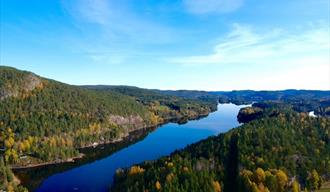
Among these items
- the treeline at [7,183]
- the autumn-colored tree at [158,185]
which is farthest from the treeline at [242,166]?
the treeline at [7,183]

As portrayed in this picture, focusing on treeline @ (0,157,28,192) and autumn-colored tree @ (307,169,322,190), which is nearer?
treeline @ (0,157,28,192)

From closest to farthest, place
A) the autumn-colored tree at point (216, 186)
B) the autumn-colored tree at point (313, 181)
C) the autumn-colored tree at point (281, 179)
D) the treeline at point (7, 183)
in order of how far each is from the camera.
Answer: the autumn-colored tree at point (216, 186) < the autumn-colored tree at point (281, 179) < the treeline at point (7, 183) < the autumn-colored tree at point (313, 181)

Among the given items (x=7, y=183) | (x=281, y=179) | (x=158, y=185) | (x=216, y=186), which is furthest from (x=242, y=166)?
(x=7, y=183)

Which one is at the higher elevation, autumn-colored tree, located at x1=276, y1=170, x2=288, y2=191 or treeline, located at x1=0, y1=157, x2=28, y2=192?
autumn-colored tree, located at x1=276, y1=170, x2=288, y2=191

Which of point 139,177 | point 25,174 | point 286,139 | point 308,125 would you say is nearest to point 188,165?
point 139,177

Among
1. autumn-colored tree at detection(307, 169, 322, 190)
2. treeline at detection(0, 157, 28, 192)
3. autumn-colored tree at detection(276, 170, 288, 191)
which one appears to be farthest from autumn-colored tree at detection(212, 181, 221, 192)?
treeline at detection(0, 157, 28, 192)

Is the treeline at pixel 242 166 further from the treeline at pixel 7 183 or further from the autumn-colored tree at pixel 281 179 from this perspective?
the treeline at pixel 7 183

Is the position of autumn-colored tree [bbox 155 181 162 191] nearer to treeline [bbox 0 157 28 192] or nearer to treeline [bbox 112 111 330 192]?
treeline [bbox 112 111 330 192]

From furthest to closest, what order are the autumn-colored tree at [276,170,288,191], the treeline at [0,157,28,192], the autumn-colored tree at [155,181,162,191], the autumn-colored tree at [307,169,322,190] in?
the autumn-colored tree at [307,169,322,190] → the treeline at [0,157,28,192] → the autumn-colored tree at [276,170,288,191] → the autumn-colored tree at [155,181,162,191]

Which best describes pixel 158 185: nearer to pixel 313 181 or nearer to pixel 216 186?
pixel 216 186
